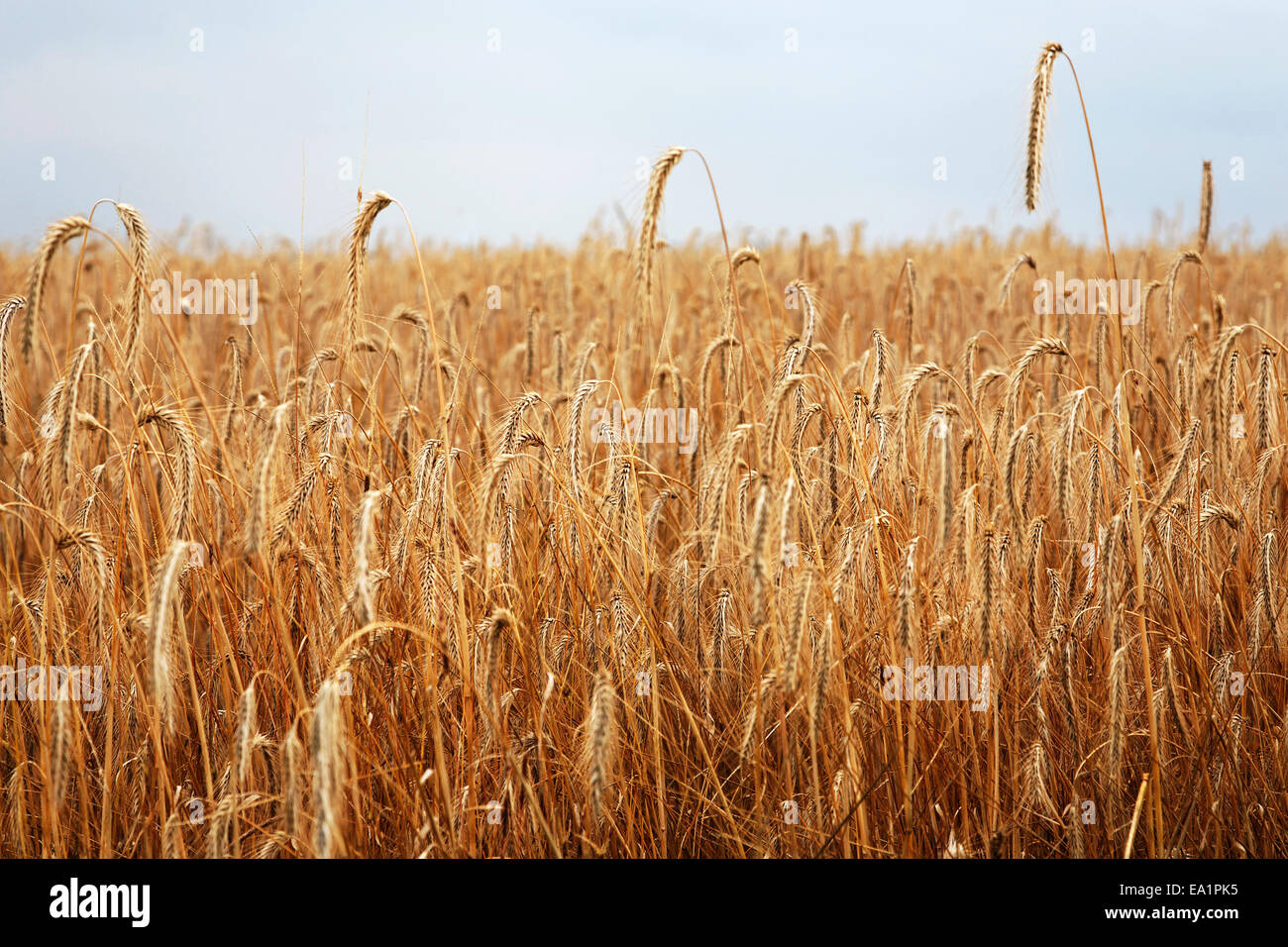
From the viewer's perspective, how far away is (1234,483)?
3.43 meters

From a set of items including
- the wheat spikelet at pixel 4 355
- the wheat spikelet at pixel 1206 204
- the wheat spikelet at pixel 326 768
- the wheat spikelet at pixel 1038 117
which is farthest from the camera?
the wheat spikelet at pixel 1206 204

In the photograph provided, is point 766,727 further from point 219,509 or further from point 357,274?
point 219,509

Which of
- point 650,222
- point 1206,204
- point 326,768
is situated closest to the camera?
point 326,768

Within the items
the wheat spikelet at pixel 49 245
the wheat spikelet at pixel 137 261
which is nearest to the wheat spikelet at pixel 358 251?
the wheat spikelet at pixel 137 261

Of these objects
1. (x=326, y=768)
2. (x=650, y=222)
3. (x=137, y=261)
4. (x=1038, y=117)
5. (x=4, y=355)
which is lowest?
(x=326, y=768)

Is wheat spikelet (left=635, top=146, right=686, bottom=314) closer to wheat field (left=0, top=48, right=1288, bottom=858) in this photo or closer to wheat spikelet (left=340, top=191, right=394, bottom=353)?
wheat field (left=0, top=48, right=1288, bottom=858)

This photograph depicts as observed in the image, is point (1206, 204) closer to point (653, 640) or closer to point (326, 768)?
point (653, 640)

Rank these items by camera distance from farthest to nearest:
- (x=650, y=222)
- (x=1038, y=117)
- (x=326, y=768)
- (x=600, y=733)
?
(x=1038, y=117) → (x=650, y=222) → (x=600, y=733) → (x=326, y=768)

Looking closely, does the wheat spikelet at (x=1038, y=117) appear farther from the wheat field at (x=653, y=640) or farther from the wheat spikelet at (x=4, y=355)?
the wheat spikelet at (x=4, y=355)

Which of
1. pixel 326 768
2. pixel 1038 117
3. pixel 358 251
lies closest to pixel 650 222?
pixel 358 251

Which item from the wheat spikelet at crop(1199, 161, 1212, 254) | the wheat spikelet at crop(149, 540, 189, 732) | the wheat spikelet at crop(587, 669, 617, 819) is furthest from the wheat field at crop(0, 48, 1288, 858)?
the wheat spikelet at crop(1199, 161, 1212, 254)

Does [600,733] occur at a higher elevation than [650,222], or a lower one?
lower

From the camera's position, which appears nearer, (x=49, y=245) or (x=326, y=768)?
(x=326, y=768)

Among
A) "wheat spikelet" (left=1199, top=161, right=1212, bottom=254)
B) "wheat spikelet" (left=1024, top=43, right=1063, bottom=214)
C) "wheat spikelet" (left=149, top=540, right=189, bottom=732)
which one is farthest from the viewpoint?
"wheat spikelet" (left=1199, top=161, right=1212, bottom=254)
